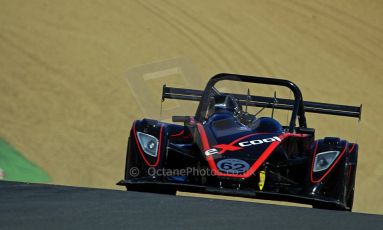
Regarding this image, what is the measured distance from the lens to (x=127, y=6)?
70.8ft

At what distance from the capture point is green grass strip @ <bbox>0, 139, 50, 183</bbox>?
12.4 meters

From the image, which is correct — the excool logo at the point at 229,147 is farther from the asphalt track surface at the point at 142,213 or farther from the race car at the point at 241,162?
the asphalt track surface at the point at 142,213

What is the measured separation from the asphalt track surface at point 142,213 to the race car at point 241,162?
4.94 feet

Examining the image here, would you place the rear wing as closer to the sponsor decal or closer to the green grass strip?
the sponsor decal

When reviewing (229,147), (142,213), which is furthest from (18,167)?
(142,213)

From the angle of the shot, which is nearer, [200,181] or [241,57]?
[200,181]

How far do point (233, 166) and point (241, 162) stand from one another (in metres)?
0.12

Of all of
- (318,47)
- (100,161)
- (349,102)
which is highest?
(318,47)

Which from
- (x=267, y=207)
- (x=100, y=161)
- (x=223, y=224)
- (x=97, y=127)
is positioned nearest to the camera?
(x=223, y=224)

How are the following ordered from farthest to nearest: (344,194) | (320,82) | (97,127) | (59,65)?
1. (320,82)
2. (59,65)
3. (97,127)
4. (344,194)

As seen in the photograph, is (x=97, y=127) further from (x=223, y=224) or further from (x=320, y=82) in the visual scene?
(x=223, y=224)

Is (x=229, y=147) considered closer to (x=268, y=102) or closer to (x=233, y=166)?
(x=233, y=166)

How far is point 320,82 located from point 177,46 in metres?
3.19

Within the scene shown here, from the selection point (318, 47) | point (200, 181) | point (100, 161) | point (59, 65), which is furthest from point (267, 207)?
point (318, 47)
